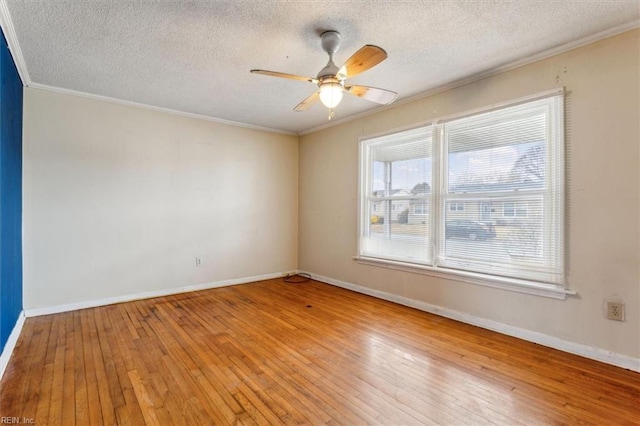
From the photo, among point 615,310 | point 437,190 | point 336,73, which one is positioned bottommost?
point 615,310

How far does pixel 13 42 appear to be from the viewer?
8.19 ft

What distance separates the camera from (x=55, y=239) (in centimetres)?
353

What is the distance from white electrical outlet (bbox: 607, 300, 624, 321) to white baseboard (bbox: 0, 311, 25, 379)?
444 cm

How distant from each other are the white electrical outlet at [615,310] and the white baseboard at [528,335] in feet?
0.88

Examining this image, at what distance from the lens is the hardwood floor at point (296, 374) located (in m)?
1.81

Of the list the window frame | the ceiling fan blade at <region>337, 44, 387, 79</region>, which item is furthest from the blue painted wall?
the window frame

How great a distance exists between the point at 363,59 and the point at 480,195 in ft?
6.24

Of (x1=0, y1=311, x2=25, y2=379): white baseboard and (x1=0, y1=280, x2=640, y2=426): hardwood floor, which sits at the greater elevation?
(x1=0, y1=311, x2=25, y2=379): white baseboard

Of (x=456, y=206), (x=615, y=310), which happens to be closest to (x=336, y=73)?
(x=456, y=206)

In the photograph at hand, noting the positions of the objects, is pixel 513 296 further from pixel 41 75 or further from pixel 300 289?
pixel 41 75

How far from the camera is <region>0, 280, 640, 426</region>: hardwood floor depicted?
1.81 meters

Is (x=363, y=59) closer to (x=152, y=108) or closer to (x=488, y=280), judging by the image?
(x=488, y=280)

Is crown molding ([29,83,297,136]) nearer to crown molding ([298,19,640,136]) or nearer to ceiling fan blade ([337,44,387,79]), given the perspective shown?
crown molding ([298,19,640,136])

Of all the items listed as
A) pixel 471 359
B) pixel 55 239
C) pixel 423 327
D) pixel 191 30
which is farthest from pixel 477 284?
pixel 55 239
